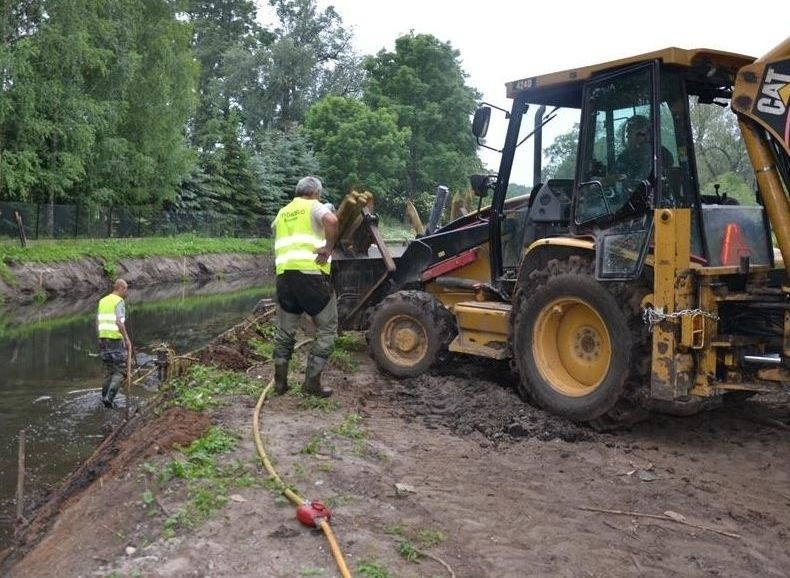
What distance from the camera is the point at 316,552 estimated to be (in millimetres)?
3857

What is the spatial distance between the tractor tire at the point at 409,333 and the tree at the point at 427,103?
133 ft

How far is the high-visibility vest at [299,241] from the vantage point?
6.66m

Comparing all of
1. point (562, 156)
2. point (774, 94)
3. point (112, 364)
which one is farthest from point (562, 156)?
point (112, 364)

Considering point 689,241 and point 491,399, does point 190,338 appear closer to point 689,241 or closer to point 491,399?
point 491,399

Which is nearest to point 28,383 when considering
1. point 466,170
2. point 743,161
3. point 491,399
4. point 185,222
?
point 491,399

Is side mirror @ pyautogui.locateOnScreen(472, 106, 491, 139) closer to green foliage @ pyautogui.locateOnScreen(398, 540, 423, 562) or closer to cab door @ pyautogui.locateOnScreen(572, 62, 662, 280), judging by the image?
cab door @ pyautogui.locateOnScreen(572, 62, 662, 280)

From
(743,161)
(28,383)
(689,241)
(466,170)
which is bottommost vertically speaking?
(28,383)

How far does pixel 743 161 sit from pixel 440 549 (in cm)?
A: 1048

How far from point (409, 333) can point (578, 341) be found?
7.82 ft

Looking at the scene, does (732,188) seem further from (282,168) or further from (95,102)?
(282,168)

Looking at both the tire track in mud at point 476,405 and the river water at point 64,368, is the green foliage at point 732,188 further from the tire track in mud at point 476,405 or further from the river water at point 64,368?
the river water at point 64,368

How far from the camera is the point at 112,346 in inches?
395

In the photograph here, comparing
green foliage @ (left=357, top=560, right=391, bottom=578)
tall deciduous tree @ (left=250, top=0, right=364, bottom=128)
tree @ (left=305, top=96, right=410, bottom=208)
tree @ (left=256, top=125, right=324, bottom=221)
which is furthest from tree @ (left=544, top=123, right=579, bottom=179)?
tall deciduous tree @ (left=250, top=0, right=364, bottom=128)

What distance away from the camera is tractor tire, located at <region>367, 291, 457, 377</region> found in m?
8.29
